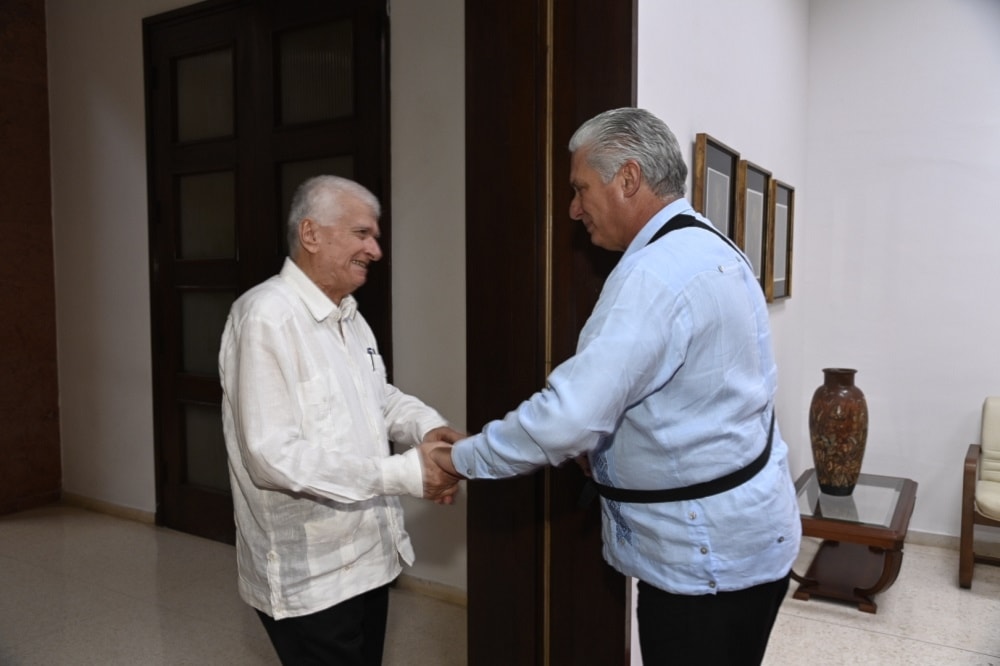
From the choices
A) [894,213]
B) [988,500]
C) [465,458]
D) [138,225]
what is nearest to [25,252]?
[138,225]

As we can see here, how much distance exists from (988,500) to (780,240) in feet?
4.39

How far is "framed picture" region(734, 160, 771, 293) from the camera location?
274 cm

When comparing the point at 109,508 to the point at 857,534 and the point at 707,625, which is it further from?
the point at 857,534

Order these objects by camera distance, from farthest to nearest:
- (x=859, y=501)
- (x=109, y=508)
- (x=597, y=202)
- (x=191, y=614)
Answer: (x=859, y=501) → (x=109, y=508) → (x=191, y=614) → (x=597, y=202)

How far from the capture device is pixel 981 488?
3172mm

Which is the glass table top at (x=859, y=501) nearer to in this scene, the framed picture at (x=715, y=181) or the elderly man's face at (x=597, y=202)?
the framed picture at (x=715, y=181)

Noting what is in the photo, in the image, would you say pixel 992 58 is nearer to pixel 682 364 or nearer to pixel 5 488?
pixel 682 364

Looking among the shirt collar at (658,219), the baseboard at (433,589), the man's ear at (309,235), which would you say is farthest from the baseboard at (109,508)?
the shirt collar at (658,219)

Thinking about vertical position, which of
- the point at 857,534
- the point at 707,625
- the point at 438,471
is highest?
the point at 438,471

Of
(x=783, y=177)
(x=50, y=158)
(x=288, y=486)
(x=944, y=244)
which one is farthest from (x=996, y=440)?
(x=50, y=158)

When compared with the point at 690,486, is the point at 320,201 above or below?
above

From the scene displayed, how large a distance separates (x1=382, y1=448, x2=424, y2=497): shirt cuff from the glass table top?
2.06 m

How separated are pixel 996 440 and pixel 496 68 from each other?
2740mm

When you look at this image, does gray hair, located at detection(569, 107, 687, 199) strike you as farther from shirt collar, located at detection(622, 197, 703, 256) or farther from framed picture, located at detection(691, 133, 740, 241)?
framed picture, located at detection(691, 133, 740, 241)
